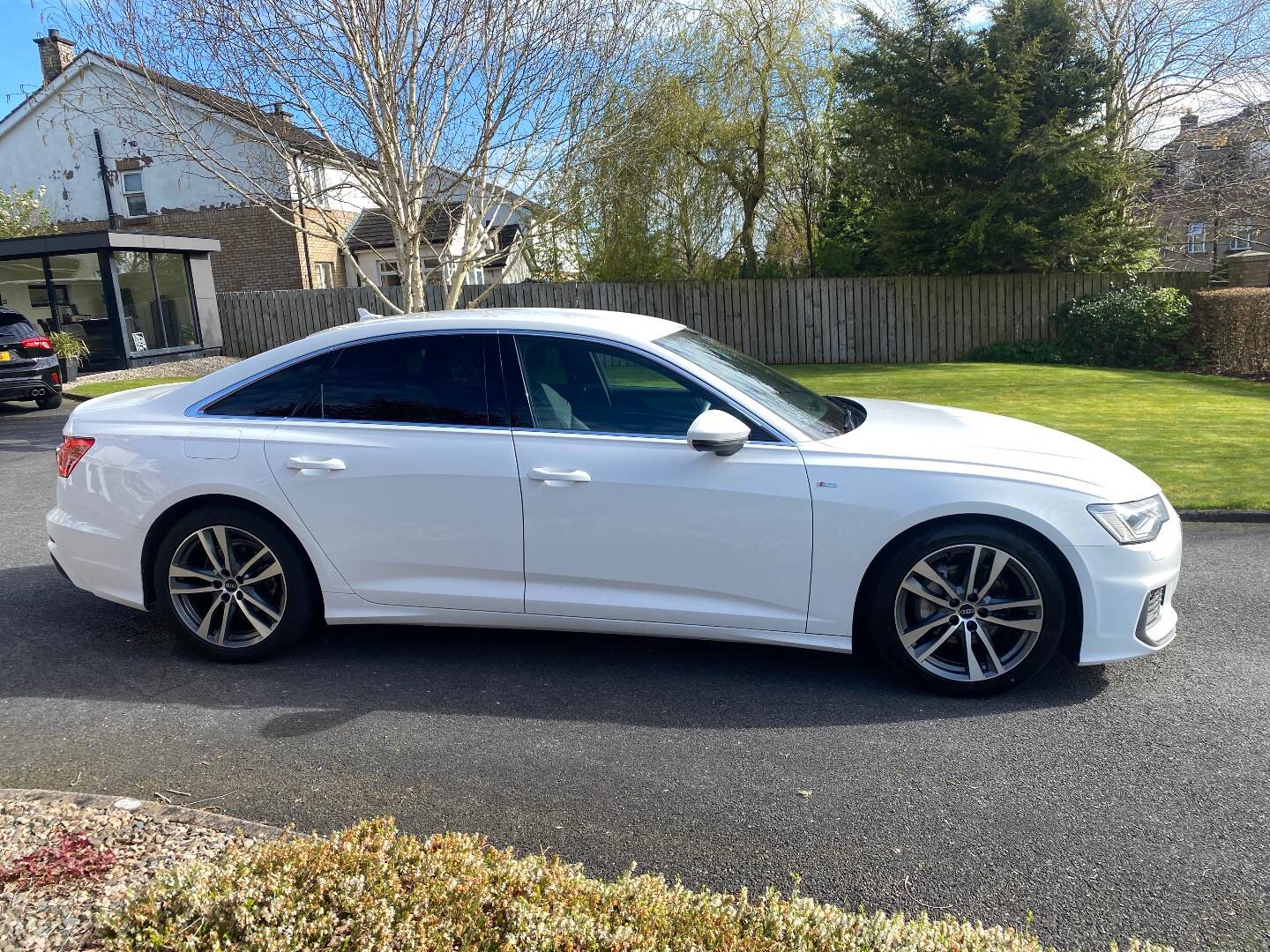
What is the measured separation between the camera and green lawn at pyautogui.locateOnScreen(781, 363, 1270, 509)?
26.6ft

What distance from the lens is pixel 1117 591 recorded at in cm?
391

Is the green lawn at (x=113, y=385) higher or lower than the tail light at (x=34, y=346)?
lower

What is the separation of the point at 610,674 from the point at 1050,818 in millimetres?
1988

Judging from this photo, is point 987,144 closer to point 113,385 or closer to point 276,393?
point 113,385

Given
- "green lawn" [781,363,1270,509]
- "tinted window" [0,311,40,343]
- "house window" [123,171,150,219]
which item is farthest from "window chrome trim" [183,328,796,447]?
"house window" [123,171,150,219]

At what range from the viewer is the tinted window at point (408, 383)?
4.39m

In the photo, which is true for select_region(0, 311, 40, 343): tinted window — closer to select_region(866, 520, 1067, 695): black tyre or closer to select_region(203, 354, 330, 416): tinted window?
select_region(203, 354, 330, 416): tinted window

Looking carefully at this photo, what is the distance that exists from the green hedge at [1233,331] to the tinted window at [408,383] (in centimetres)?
1613

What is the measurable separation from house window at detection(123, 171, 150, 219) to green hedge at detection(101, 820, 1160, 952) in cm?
2904

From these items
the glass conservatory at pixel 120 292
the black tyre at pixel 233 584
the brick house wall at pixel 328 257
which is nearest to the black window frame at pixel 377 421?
the black tyre at pixel 233 584

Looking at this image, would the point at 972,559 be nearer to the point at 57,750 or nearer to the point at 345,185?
the point at 57,750

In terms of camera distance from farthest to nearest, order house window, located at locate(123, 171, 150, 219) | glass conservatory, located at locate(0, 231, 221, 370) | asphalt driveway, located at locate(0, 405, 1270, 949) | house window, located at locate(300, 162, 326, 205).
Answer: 1. house window, located at locate(123, 171, 150, 219)
2. glass conservatory, located at locate(0, 231, 221, 370)
3. house window, located at locate(300, 162, 326, 205)
4. asphalt driveway, located at locate(0, 405, 1270, 949)

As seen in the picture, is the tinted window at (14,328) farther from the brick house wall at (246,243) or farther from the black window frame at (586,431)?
the black window frame at (586,431)

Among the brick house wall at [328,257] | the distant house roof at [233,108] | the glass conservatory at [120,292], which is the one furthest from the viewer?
the brick house wall at [328,257]
